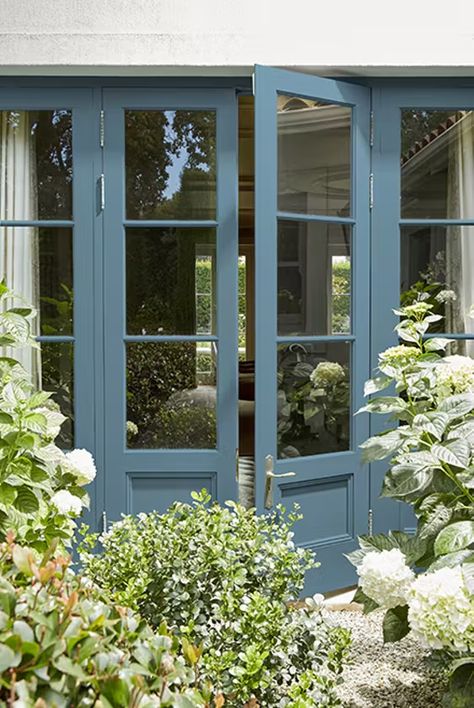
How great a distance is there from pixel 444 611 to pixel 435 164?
2327 millimetres

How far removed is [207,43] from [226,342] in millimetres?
1252

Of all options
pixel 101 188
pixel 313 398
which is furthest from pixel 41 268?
pixel 313 398

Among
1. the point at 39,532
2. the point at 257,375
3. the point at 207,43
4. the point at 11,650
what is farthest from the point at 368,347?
the point at 11,650

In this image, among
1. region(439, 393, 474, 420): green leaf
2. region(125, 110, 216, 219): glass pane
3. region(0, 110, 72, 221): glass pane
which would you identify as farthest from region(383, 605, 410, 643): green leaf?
region(0, 110, 72, 221): glass pane

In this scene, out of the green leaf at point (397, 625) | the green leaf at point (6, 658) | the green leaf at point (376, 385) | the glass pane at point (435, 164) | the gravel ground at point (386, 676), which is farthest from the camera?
the glass pane at point (435, 164)

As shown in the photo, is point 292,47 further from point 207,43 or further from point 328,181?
point 328,181

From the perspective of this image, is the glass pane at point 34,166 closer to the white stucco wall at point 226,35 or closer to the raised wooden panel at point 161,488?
the white stucco wall at point 226,35

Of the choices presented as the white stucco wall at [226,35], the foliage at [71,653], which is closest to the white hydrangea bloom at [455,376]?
the foliage at [71,653]

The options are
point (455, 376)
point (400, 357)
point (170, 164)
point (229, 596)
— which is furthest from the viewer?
point (170, 164)

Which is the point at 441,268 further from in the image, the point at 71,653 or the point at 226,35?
the point at 71,653

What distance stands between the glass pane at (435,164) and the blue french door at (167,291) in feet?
2.60

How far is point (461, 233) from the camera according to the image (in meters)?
3.74

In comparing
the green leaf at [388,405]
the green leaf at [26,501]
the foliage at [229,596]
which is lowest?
the foliage at [229,596]

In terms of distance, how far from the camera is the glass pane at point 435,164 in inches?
146
